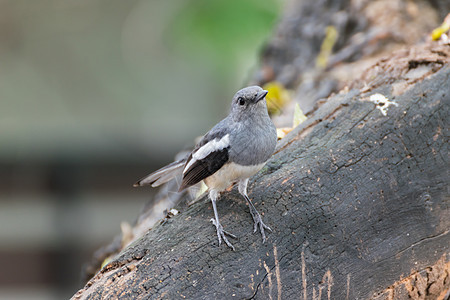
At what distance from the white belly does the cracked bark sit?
69 mm

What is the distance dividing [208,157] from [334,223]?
1.49ft

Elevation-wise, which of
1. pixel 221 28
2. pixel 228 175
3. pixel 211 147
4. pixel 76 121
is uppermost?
pixel 76 121

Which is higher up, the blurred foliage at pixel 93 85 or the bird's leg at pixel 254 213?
the blurred foliage at pixel 93 85

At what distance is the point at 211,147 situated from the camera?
65.7 inches

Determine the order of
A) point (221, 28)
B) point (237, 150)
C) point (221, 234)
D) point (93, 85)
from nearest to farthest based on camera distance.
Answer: point (221, 234) → point (237, 150) → point (221, 28) → point (93, 85)

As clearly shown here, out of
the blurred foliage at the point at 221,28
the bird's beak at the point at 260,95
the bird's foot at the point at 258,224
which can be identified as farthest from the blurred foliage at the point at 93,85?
the bird's foot at the point at 258,224

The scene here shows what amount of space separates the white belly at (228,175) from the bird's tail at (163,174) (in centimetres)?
20

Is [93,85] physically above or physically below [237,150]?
above

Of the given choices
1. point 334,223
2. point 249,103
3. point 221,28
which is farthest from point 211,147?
point 221,28

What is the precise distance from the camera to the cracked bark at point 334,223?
146 centimetres

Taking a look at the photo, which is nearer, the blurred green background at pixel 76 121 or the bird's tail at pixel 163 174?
the bird's tail at pixel 163 174

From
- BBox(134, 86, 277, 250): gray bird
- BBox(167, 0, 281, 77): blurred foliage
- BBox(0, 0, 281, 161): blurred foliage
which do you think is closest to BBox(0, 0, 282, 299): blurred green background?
BBox(0, 0, 281, 161): blurred foliage

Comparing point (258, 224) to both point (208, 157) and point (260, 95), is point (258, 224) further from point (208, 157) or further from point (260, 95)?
point (260, 95)

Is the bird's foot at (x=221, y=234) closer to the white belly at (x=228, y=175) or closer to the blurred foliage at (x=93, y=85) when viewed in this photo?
the white belly at (x=228, y=175)
